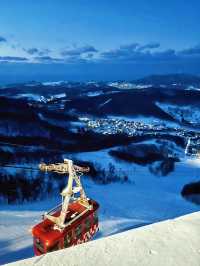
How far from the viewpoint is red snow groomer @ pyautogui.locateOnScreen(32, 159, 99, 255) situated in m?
22.0

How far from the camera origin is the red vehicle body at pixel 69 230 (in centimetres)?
2184

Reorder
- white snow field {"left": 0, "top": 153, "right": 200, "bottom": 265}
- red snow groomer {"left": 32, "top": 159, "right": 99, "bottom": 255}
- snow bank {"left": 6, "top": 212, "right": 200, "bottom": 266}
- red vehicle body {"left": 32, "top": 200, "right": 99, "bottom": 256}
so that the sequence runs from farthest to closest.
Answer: white snow field {"left": 0, "top": 153, "right": 200, "bottom": 265} < red snow groomer {"left": 32, "top": 159, "right": 99, "bottom": 255} < red vehicle body {"left": 32, "top": 200, "right": 99, "bottom": 256} < snow bank {"left": 6, "top": 212, "right": 200, "bottom": 266}

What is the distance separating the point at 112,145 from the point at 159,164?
39.4 meters

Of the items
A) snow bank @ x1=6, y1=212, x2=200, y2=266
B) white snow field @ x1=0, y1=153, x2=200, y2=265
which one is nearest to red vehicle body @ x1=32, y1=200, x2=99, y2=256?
white snow field @ x1=0, y1=153, x2=200, y2=265

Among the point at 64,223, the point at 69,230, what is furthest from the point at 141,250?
the point at 64,223

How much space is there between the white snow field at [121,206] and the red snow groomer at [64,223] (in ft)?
20.3

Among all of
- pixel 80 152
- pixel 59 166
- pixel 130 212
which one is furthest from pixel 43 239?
pixel 80 152

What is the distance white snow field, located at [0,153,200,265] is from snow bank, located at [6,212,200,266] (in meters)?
0.18

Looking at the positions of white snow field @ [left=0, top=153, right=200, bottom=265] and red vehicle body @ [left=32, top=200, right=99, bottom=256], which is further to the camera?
white snow field @ [left=0, top=153, right=200, bottom=265]

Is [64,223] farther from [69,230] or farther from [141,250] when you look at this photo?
[141,250]

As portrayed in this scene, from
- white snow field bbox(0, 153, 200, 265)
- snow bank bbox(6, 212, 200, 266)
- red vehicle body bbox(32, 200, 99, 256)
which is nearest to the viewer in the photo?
snow bank bbox(6, 212, 200, 266)

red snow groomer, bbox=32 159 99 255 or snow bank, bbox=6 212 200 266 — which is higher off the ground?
snow bank, bbox=6 212 200 266

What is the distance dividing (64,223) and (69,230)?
1.73 ft

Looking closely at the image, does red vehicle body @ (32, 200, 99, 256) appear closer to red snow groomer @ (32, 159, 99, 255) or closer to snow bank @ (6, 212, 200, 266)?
red snow groomer @ (32, 159, 99, 255)
